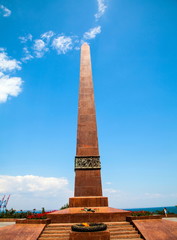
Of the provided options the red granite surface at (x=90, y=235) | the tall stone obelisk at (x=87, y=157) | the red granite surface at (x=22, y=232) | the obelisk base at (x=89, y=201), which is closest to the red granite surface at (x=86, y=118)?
the tall stone obelisk at (x=87, y=157)

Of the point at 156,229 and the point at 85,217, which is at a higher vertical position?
the point at 85,217

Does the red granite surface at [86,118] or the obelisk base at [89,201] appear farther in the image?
the red granite surface at [86,118]

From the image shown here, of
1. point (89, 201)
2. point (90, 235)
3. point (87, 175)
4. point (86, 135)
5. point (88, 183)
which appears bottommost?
point (90, 235)

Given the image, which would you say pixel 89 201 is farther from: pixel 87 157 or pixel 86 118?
pixel 86 118

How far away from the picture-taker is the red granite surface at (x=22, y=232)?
7355 mm

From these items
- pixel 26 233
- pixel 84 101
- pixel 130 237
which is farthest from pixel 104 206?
pixel 84 101

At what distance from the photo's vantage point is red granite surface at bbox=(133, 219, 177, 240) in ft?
23.9

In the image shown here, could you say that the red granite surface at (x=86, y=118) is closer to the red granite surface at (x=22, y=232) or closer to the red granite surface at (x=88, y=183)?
the red granite surface at (x=88, y=183)

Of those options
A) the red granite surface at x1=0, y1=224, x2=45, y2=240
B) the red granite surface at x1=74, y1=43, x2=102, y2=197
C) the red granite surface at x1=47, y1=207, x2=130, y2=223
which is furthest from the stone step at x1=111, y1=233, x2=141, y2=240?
the red granite surface at x1=74, y1=43, x2=102, y2=197

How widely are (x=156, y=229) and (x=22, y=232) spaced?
19.4 feet

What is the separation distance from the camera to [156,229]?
7.95m

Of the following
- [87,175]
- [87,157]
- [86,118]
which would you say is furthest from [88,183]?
[86,118]

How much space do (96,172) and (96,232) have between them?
6.99 metres

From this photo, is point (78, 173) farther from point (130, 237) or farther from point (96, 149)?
point (130, 237)
